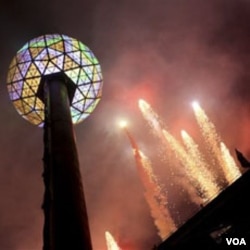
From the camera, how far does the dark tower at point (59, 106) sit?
14680 millimetres

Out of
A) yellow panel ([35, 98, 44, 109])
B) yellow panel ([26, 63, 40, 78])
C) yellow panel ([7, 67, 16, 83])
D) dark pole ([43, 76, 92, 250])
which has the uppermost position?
yellow panel ([7, 67, 16, 83])

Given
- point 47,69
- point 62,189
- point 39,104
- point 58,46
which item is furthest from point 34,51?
point 62,189

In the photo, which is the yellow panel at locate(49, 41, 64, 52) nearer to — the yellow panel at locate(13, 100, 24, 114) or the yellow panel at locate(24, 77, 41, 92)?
the yellow panel at locate(24, 77, 41, 92)

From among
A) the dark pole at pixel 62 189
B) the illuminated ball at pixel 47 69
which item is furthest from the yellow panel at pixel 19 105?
the dark pole at pixel 62 189

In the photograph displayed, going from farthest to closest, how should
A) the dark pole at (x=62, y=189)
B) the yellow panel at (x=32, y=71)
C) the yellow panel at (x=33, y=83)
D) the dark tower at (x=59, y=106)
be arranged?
the yellow panel at (x=33, y=83)
the yellow panel at (x=32, y=71)
the dark tower at (x=59, y=106)
the dark pole at (x=62, y=189)

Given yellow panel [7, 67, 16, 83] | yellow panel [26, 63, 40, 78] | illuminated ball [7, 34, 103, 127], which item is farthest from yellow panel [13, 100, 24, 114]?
yellow panel [26, 63, 40, 78]

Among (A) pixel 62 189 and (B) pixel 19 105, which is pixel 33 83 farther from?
(A) pixel 62 189

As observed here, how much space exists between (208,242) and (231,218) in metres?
1.90


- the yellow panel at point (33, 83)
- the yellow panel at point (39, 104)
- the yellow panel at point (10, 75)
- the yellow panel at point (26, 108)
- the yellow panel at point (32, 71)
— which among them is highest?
the yellow panel at point (10, 75)

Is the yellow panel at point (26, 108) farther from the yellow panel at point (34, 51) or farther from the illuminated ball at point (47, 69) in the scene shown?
the yellow panel at point (34, 51)

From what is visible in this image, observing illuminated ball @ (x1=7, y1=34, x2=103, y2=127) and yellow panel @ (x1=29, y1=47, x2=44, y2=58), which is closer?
illuminated ball @ (x1=7, y1=34, x2=103, y2=127)

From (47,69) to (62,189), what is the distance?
11.2 metres

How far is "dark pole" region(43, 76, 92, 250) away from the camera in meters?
14.1

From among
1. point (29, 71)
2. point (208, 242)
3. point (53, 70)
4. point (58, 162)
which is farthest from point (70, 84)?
point (208, 242)
